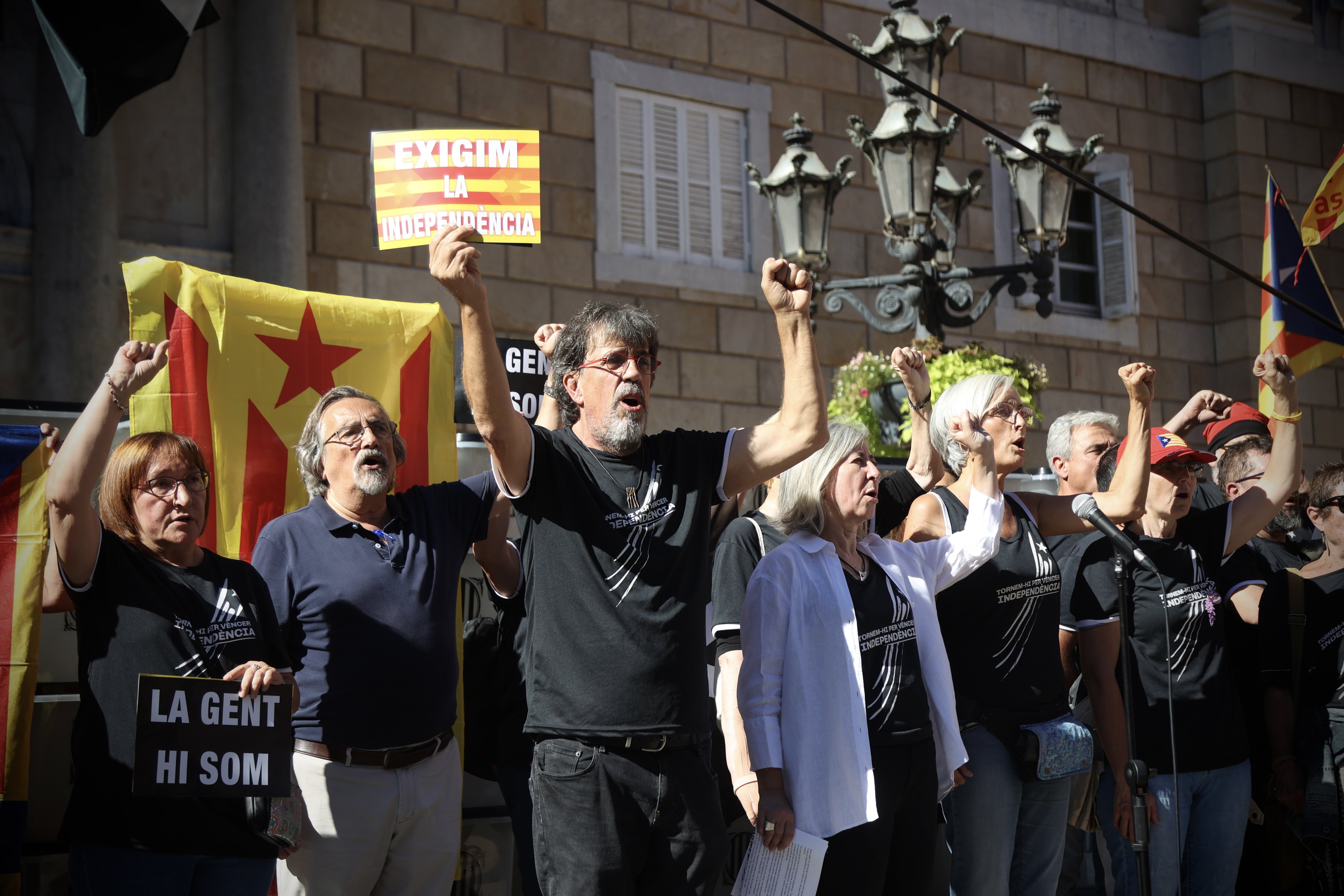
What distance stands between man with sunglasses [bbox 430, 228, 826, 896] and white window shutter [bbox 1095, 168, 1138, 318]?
35.6 ft

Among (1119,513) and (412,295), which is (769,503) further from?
(412,295)

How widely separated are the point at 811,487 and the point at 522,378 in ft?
6.42

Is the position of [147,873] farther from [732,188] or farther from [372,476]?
[732,188]

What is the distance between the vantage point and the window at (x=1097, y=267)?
516 inches

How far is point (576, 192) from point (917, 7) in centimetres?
372

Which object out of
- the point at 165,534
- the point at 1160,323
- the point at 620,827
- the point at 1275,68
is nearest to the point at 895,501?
the point at 620,827

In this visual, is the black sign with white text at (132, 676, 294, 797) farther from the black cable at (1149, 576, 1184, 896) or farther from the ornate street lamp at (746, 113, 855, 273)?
the ornate street lamp at (746, 113, 855, 273)

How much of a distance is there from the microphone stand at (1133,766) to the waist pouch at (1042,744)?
0.19m

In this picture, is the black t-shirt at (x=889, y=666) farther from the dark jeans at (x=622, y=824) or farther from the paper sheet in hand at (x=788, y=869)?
the dark jeans at (x=622, y=824)

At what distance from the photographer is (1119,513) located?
458 cm

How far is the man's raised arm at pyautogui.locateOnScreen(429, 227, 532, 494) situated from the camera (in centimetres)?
295

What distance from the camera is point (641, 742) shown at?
312cm

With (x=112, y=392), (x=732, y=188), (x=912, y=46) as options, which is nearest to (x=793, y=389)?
(x=112, y=392)

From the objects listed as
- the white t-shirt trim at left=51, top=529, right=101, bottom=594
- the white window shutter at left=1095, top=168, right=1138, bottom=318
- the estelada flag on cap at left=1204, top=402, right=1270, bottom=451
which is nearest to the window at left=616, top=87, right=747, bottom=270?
the white window shutter at left=1095, top=168, right=1138, bottom=318
